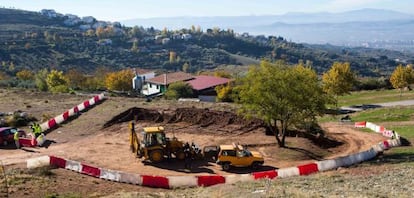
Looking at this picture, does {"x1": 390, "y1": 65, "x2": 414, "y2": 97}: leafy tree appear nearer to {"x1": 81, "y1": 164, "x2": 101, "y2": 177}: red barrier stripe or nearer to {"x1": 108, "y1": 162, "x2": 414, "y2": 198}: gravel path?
{"x1": 108, "y1": 162, "x2": 414, "y2": 198}: gravel path

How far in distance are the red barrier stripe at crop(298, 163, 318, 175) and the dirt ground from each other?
6.92 feet

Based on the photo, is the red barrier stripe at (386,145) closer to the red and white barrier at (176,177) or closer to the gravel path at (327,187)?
the red and white barrier at (176,177)

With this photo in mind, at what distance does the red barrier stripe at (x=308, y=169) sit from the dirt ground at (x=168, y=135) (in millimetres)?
2109

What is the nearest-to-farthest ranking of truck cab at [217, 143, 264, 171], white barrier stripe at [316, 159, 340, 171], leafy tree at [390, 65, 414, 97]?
white barrier stripe at [316, 159, 340, 171], truck cab at [217, 143, 264, 171], leafy tree at [390, 65, 414, 97]

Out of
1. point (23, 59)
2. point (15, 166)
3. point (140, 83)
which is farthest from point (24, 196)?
point (23, 59)

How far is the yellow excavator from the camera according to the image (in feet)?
94.7

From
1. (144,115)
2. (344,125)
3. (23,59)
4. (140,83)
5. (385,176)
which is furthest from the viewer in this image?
(23,59)

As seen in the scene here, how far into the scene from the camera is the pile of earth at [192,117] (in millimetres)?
38406

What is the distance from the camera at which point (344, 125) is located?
46.0 m

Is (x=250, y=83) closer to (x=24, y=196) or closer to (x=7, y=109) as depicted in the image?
(x=24, y=196)

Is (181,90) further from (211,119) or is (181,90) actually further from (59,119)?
(211,119)

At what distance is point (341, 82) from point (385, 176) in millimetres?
47771

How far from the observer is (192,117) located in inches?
1563

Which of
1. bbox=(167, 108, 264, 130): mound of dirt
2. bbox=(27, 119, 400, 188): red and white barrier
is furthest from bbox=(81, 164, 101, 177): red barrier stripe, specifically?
bbox=(167, 108, 264, 130): mound of dirt
